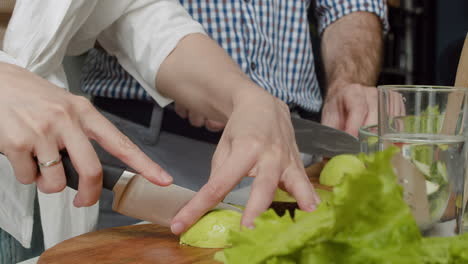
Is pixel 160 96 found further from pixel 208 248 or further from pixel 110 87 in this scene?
pixel 208 248

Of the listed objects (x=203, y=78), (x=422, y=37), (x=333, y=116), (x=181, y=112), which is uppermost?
(x=203, y=78)

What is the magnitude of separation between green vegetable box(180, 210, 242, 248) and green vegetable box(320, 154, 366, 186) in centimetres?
35

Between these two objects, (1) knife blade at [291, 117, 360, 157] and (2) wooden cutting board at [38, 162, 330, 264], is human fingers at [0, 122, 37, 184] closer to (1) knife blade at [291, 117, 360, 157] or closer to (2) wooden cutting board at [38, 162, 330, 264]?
(2) wooden cutting board at [38, 162, 330, 264]

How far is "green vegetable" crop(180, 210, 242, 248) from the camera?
768 mm

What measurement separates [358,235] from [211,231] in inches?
14.7

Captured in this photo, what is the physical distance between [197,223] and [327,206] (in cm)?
35

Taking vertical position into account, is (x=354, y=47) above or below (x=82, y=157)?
below

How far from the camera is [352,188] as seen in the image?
38cm

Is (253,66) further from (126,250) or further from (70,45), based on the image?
(126,250)

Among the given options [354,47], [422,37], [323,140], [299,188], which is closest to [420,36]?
[422,37]

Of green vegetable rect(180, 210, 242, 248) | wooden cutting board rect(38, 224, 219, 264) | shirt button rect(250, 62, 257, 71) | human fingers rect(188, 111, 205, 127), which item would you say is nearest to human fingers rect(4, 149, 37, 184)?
wooden cutting board rect(38, 224, 219, 264)

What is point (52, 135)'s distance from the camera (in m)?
0.71

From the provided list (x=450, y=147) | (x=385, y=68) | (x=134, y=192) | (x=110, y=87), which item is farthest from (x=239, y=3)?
(x=385, y=68)

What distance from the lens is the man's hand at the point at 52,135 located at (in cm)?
69
